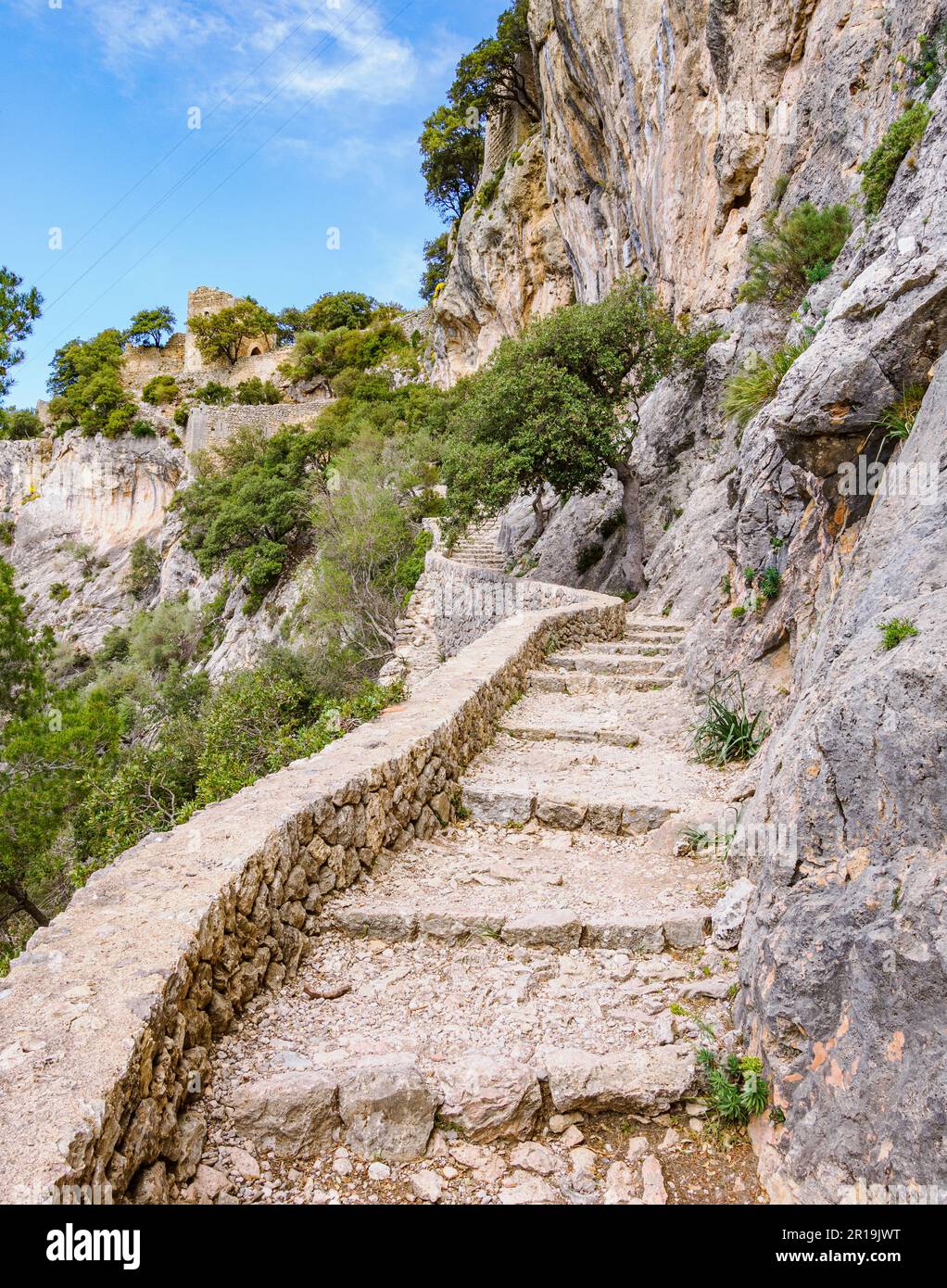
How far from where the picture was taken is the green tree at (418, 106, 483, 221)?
3522 cm

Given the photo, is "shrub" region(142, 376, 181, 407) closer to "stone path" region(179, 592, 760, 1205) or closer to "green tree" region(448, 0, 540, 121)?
"green tree" region(448, 0, 540, 121)

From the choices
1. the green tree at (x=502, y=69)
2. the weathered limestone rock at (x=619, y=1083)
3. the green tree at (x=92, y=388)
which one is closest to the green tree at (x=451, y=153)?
the green tree at (x=502, y=69)

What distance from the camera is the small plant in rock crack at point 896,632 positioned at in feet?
9.45

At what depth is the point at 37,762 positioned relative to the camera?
11.5 metres

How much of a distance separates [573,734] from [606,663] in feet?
9.32

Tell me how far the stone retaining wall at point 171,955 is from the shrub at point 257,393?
42.2 m

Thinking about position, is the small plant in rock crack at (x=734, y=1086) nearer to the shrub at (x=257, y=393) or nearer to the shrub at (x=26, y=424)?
the shrub at (x=257, y=393)

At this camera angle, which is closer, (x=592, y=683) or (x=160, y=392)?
(x=592, y=683)

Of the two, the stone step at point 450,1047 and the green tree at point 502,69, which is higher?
the green tree at point 502,69

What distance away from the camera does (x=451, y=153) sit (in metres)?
36.2

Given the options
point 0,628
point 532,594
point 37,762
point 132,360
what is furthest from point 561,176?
point 132,360

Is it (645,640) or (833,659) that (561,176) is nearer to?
(645,640)

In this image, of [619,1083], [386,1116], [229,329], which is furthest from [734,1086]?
[229,329]

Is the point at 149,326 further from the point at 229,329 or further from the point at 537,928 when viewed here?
the point at 537,928
